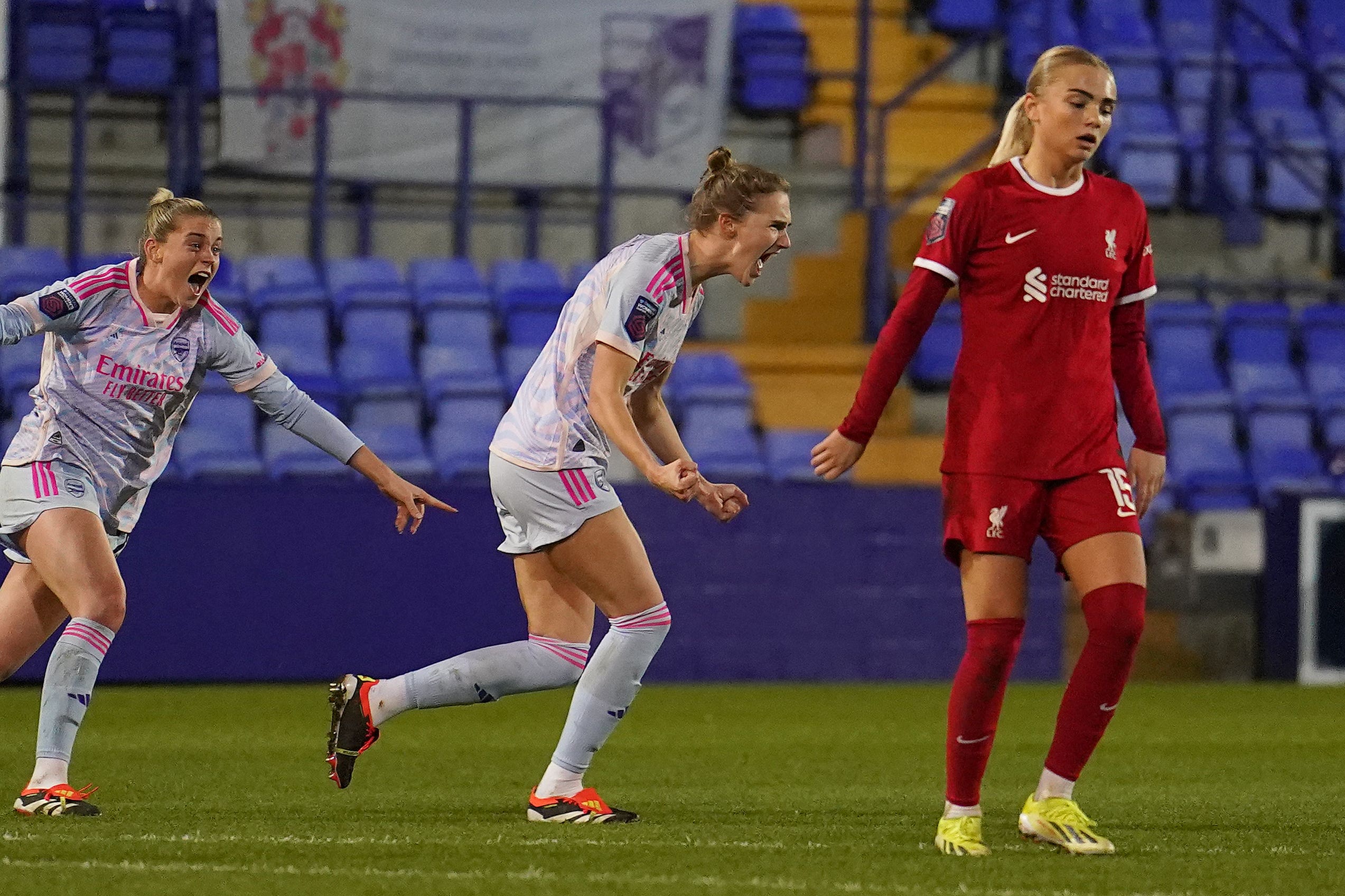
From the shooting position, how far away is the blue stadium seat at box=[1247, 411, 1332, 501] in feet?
44.4

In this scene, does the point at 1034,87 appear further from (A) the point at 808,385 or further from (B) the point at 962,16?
(B) the point at 962,16

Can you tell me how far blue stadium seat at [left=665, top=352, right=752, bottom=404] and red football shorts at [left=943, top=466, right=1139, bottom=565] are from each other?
25.4 ft

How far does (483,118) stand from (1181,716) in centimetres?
677

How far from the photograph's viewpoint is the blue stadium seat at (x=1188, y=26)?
57.1 ft

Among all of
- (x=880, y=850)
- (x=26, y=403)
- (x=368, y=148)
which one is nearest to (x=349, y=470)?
(x=26, y=403)

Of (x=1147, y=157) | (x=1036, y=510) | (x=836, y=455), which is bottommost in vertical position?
(x=1036, y=510)

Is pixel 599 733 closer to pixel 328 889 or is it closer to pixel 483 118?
pixel 328 889

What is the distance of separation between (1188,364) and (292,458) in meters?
6.36

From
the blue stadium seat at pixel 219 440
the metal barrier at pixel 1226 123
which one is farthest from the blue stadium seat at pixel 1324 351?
the blue stadium seat at pixel 219 440

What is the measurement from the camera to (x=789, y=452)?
12.9 meters

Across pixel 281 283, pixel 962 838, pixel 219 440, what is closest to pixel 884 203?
pixel 281 283

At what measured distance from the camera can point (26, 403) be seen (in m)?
11.2

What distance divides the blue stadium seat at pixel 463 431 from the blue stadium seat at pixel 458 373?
0.17ft

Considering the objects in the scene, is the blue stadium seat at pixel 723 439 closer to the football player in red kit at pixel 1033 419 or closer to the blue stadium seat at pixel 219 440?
the blue stadium seat at pixel 219 440
